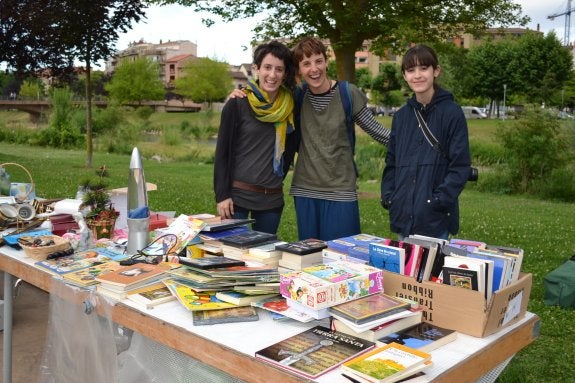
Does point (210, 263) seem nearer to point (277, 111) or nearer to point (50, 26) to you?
point (277, 111)

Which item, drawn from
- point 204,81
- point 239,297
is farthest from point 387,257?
point 204,81

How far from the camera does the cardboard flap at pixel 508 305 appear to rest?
75.2 inches

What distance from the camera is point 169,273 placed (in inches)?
93.4

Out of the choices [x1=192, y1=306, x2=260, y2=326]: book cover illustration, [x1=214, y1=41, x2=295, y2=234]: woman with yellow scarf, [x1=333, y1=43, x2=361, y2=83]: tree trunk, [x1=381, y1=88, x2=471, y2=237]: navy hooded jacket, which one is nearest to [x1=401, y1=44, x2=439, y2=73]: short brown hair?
[x1=381, y1=88, x2=471, y2=237]: navy hooded jacket

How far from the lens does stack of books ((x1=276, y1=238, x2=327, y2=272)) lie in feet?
7.81

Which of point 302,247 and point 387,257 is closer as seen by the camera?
point 387,257

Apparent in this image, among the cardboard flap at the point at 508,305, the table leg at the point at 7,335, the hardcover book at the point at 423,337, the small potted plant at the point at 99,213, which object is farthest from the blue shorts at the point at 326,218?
the table leg at the point at 7,335

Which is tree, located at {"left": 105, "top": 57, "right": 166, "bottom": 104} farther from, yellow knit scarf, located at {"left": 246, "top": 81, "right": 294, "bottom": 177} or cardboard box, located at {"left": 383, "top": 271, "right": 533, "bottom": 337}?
cardboard box, located at {"left": 383, "top": 271, "right": 533, "bottom": 337}

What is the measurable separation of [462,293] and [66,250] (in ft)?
6.12

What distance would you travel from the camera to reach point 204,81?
66.7 m

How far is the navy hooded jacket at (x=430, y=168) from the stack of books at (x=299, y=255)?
69cm

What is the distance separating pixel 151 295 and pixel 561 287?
3914 millimetres

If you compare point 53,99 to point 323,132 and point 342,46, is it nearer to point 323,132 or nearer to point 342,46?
point 342,46

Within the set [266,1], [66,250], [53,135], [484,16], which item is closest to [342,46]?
[266,1]
